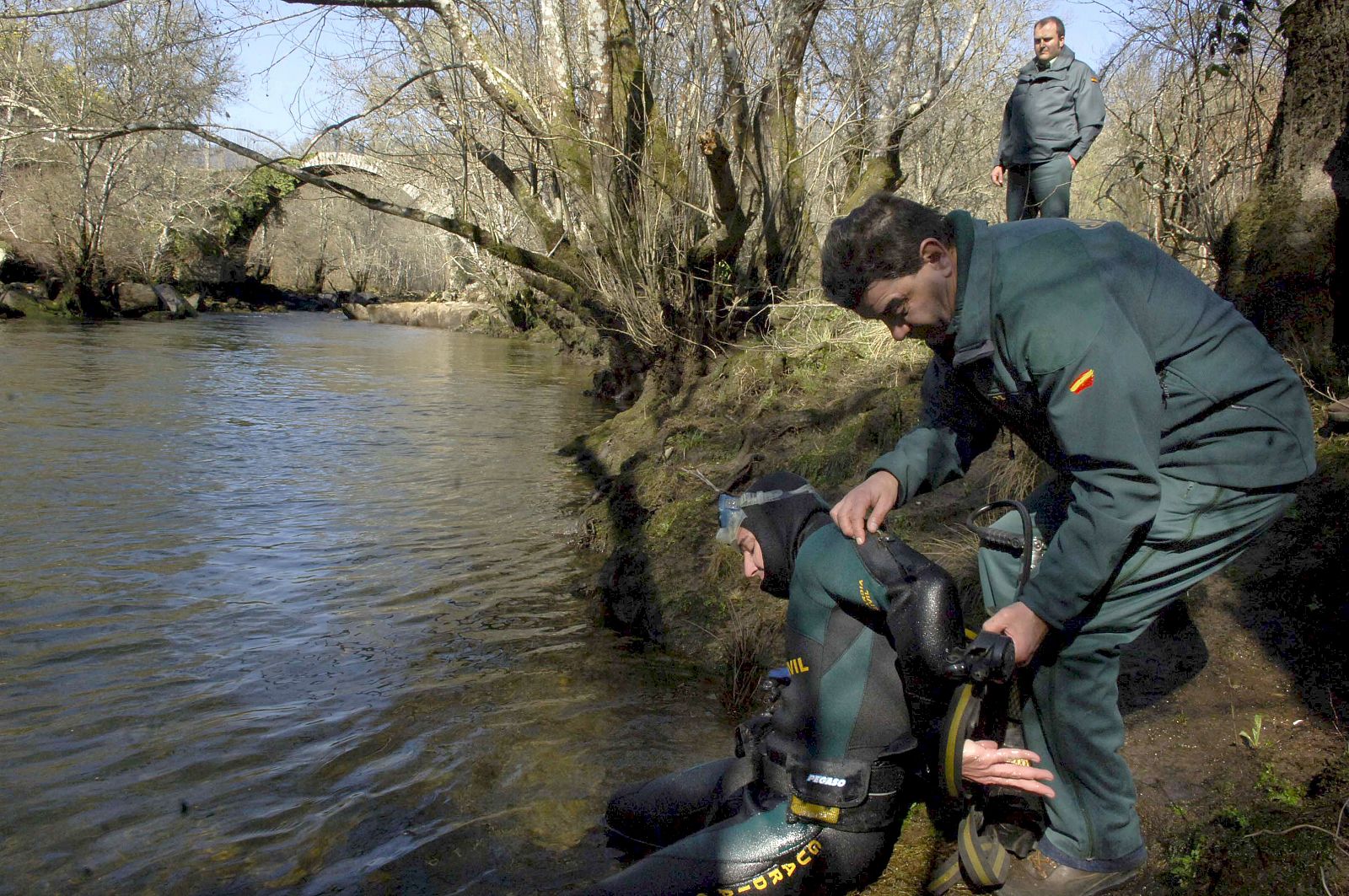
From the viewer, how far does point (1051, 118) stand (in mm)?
6949

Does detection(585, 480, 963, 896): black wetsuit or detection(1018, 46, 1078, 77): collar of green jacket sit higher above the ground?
detection(1018, 46, 1078, 77): collar of green jacket

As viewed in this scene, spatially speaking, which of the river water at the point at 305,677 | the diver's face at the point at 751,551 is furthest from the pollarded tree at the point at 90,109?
the diver's face at the point at 751,551

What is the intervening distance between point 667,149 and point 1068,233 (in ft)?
29.6

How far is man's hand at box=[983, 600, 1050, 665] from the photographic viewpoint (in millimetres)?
2445

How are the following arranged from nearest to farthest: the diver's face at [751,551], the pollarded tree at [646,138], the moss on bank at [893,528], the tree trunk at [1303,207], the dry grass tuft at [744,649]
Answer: the moss on bank at [893,528] < the diver's face at [751,551] < the tree trunk at [1303,207] < the dry grass tuft at [744,649] < the pollarded tree at [646,138]

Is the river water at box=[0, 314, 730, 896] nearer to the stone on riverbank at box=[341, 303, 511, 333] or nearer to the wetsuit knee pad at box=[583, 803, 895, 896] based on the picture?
the wetsuit knee pad at box=[583, 803, 895, 896]

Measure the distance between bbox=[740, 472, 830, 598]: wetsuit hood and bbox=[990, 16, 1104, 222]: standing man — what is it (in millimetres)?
5023

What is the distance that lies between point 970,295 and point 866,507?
743 mm

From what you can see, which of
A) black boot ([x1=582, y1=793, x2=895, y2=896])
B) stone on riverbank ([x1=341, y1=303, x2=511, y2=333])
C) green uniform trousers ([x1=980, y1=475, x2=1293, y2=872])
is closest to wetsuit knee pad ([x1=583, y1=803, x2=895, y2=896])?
black boot ([x1=582, y1=793, x2=895, y2=896])

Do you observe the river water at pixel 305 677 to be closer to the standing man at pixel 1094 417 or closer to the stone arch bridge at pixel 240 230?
the standing man at pixel 1094 417

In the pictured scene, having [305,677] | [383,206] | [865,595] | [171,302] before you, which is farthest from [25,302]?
[865,595]

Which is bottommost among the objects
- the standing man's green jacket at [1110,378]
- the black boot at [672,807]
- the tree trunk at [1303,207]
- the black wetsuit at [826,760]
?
the black boot at [672,807]

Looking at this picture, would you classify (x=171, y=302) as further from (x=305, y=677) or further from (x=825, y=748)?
(x=825, y=748)

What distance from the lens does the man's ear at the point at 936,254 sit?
2.54 metres
